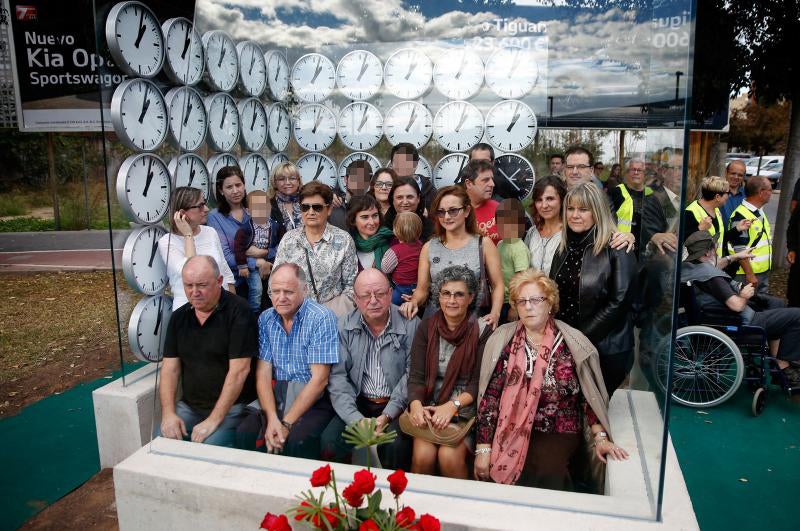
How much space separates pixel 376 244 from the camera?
3.60 metres

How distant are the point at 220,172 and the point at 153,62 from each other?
2.84 feet

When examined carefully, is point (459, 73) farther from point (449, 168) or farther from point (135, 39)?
point (135, 39)

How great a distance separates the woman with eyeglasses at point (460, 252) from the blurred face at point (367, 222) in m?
0.47

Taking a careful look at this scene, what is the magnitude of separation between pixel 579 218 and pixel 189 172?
92.4 inches

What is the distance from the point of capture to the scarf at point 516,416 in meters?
2.42

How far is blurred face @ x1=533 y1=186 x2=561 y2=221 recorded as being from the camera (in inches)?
122

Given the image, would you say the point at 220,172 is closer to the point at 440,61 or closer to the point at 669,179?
the point at 440,61

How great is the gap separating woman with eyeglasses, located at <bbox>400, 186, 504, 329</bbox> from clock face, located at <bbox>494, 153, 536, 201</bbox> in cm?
162

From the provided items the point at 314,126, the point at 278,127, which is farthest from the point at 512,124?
the point at 278,127

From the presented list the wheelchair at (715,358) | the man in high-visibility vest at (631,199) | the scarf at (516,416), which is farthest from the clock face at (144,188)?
the wheelchair at (715,358)

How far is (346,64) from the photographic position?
5.32m

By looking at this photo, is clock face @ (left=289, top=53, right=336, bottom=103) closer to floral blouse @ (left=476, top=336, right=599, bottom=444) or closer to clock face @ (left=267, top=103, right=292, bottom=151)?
clock face @ (left=267, top=103, right=292, bottom=151)

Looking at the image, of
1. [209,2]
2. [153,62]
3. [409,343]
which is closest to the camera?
[409,343]

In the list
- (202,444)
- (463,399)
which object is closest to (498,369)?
(463,399)
